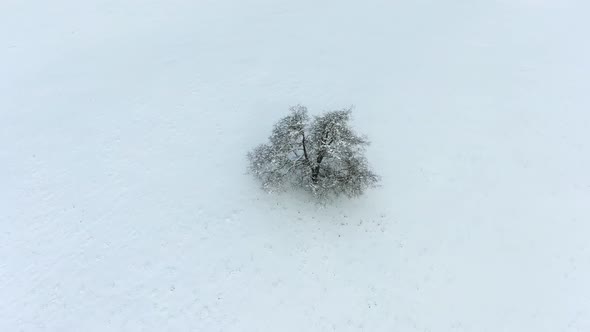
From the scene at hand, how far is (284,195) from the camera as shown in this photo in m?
20.8

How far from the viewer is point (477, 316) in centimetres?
1775

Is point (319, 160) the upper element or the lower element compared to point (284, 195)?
upper

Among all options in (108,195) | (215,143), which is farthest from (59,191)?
(215,143)

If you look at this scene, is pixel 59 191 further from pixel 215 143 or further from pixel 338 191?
pixel 338 191

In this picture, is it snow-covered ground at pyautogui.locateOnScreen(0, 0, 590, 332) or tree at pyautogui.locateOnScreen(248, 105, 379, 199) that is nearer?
snow-covered ground at pyautogui.locateOnScreen(0, 0, 590, 332)

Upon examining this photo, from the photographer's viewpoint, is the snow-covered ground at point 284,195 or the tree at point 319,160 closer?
the snow-covered ground at point 284,195

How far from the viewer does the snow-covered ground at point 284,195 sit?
17.9m

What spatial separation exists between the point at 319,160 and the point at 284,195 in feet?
8.71

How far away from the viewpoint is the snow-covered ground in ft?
58.6

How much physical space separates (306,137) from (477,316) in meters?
11.4

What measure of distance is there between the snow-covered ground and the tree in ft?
3.97

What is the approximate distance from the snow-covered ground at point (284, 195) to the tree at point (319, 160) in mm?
1212

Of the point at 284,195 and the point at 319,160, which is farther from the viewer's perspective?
the point at 284,195

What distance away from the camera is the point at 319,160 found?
65.5 ft
